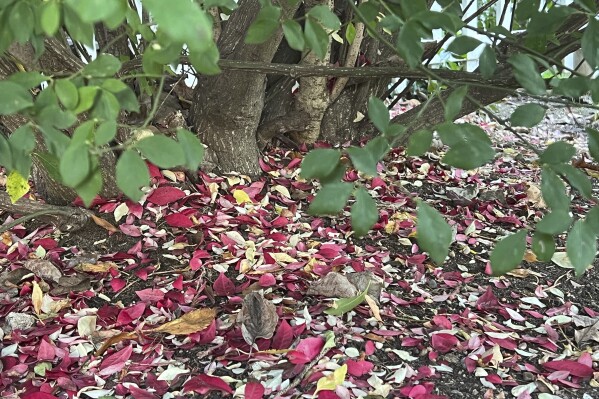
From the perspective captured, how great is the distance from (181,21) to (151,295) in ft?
3.46

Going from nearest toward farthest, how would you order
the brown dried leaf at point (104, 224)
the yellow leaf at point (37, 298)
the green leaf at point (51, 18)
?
the green leaf at point (51, 18), the yellow leaf at point (37, 298), the brown dried leaf at point (104, 224)

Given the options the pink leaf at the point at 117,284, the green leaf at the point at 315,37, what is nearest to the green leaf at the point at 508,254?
the green leaf at the point at 315,37

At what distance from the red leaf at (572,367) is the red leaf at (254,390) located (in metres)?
0.50

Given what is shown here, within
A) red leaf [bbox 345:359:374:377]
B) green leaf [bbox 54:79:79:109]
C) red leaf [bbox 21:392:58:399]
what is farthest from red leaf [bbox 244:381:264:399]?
green leaf [bbox 54:79:79:109]

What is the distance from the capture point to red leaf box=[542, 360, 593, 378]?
3.90 ft

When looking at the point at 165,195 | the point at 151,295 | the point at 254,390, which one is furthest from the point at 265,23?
the point at 165,195

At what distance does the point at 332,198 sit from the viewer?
0.60 meters

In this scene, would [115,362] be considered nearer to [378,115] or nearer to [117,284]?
[117,284]

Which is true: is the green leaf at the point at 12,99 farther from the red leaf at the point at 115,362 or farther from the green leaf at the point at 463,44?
the red leaf at the point at 115,362

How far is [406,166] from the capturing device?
218cm

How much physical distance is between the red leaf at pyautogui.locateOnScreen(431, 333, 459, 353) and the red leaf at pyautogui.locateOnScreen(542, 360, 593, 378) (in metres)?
0.16

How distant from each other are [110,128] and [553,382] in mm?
948

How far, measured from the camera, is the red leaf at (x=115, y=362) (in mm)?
1153

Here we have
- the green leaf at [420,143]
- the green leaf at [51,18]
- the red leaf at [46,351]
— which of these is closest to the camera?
the green leaf at [51,18]
